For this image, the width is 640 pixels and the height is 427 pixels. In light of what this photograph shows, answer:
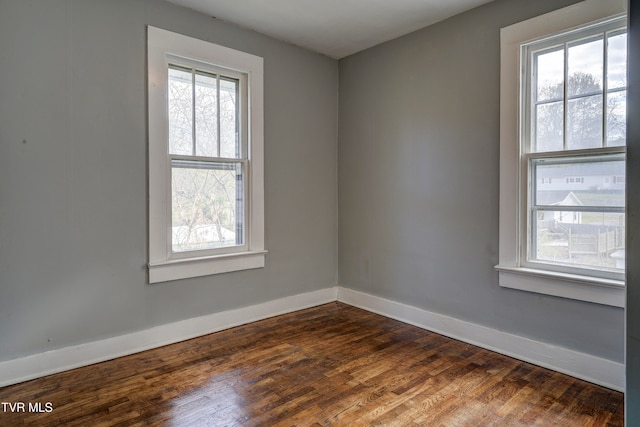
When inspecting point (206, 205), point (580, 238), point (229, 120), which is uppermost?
point (229, 120)

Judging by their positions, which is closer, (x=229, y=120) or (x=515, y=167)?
(x=515, y=167)

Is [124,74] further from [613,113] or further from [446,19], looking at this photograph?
[613,113]

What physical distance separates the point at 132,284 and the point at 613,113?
353 centimetres

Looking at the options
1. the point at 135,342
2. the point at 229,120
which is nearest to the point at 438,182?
the point at 229,120

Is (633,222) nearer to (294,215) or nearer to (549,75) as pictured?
(549,75)

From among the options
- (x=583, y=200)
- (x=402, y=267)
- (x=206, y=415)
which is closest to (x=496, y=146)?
(x=583, y=200)

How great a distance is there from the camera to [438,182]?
337 centimetres

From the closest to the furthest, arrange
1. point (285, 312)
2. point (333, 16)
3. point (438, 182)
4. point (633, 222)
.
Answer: point (633, 222)
point (333, 16)
point (438, 182)
point (285, 312)

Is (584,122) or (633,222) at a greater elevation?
(584,122)

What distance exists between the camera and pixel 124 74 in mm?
2850

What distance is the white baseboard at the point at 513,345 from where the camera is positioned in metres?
2.46

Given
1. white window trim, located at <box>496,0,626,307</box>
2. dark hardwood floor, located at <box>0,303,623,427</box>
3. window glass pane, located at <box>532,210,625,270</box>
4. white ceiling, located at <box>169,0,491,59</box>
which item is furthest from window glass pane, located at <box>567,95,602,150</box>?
dark hardwood floor, located at <box>0,303,623,427</box>

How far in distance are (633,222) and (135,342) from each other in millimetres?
3095

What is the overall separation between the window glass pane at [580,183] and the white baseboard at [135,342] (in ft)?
8.02
